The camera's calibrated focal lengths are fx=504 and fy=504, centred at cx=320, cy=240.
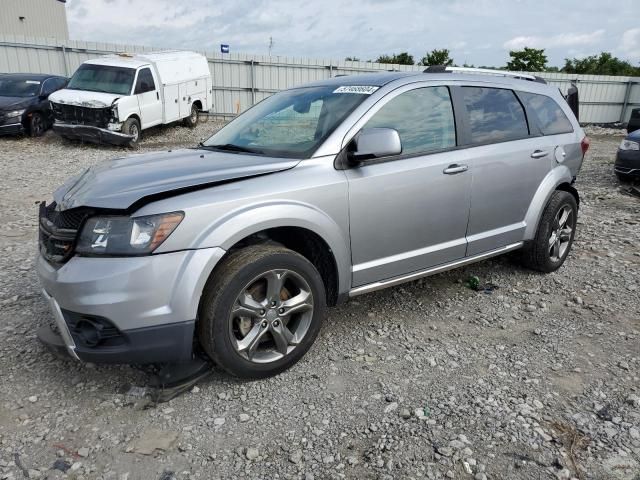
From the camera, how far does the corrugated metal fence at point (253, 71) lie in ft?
53.4

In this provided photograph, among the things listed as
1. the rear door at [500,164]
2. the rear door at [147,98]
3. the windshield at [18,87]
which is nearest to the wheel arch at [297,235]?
the rear door at [500,164]

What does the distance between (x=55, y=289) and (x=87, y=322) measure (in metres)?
0.24

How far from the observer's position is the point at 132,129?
1208 centimetres

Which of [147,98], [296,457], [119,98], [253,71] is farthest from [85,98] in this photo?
[296,457]

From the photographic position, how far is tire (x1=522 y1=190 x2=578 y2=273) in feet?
14.6

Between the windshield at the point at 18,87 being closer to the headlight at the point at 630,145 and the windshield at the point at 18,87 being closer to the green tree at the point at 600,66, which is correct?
the headlight at the point at 630,145

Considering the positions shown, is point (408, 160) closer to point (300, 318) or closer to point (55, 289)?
point (300, 318)

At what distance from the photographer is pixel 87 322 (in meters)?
2.52

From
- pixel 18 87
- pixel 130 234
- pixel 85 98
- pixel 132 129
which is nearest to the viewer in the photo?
pixel 130 234

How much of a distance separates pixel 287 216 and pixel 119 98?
33.6 feet

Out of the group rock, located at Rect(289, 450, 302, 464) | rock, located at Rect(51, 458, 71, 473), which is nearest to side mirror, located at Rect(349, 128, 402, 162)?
rock, located at Rect(289, 450, 302, 464)

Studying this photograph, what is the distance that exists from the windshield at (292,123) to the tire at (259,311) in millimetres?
745

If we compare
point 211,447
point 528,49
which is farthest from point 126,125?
point 528,49

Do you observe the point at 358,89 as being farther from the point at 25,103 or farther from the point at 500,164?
the point at 25,103
